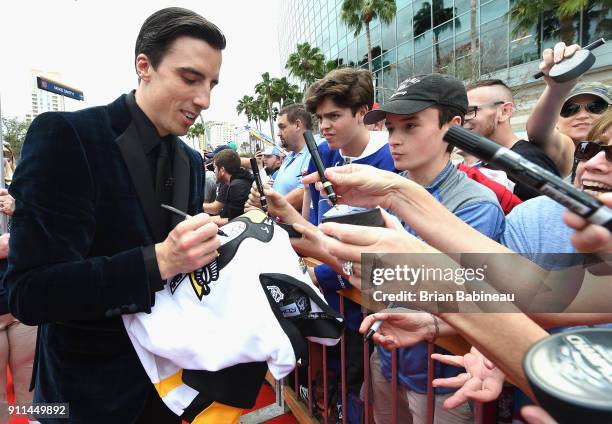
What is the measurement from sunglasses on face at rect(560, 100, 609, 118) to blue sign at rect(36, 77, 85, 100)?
512 inches

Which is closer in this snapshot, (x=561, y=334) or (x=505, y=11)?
(x=561, y=334)

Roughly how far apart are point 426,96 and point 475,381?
1374 millimetres

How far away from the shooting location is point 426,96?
6.22ft

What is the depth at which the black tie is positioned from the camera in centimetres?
161

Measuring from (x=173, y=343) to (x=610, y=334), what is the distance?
1.19 meters

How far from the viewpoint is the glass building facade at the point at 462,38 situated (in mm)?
16391

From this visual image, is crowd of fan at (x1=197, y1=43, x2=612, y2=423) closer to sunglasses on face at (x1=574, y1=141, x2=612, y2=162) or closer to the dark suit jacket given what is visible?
sunglasses on face at (x1=574, y1=141, x2=612, y2=162)

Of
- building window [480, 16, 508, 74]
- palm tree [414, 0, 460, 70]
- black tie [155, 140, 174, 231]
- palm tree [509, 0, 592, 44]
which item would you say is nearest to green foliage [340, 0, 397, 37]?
palm tree [414, 0, 460, 70]

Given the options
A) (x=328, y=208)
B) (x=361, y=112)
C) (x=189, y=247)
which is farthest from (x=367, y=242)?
(x=361, y=112)

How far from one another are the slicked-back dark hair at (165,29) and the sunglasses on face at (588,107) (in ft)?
10.1

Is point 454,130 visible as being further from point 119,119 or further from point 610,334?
point 119,119

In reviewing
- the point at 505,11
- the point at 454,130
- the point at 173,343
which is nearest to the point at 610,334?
the point at 454,130

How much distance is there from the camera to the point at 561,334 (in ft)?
1.96

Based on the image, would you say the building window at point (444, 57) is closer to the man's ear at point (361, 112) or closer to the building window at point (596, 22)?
the building window at point (596, 22)
